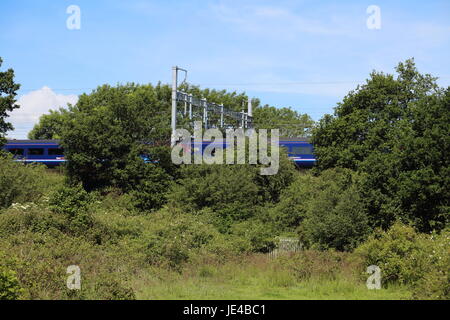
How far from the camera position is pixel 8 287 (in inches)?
463

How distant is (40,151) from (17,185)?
73.7ft

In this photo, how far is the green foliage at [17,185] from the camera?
87.8 feet

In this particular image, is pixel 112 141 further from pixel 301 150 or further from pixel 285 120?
pixel 285 120

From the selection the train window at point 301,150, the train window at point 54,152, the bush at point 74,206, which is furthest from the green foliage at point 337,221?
the train window at point 54,152

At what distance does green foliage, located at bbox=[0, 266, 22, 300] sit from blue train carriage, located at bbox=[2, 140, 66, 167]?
37.6 m

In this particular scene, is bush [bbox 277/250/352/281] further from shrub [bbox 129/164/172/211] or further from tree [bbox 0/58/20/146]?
tree [bbox 0/58/20/146]

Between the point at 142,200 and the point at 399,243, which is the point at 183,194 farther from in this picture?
the point at 399,243

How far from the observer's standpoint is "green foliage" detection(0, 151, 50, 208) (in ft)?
87.8

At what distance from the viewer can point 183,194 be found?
29.8 meters

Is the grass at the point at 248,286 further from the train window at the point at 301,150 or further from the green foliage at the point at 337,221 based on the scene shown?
the train window at the point at 301,150

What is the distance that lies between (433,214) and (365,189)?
2912mm
